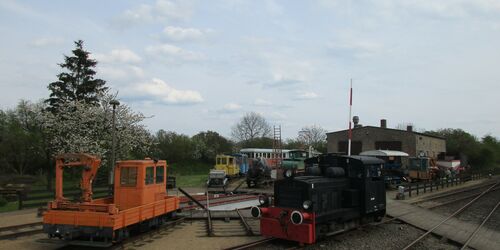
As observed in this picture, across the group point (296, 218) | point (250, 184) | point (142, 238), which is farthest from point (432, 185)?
point (142, 238)

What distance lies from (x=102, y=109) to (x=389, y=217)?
24.7 metres

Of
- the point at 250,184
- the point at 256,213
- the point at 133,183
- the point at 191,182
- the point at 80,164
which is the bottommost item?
the point at 191,182

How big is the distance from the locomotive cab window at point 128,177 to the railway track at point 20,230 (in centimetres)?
318

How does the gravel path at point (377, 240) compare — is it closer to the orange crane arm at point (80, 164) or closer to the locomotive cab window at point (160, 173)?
the locomotive cab window at point (160, 173)

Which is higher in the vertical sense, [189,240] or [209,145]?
[209,145]

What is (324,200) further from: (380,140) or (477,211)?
(380,140)

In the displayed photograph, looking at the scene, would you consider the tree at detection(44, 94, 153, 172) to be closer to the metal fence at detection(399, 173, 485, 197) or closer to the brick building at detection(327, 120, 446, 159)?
the metal fence at detection(399, 173, 485, 197)

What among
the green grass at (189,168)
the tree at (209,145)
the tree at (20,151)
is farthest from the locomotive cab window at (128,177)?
the tree at (209,145)

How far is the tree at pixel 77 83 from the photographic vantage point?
1540 inches

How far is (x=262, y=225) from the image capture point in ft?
39.5

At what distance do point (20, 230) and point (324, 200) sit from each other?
9.49m

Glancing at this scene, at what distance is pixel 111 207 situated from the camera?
10.7m

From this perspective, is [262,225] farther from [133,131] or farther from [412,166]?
[412,166]

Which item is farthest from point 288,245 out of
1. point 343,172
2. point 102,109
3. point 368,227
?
point 102,109
